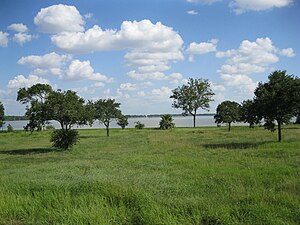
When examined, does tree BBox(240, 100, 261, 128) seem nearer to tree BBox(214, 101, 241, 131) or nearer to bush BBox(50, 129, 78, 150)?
bush BBox(50, 129, 78, 150)

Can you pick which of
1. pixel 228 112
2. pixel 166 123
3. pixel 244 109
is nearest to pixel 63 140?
pixel 244 109

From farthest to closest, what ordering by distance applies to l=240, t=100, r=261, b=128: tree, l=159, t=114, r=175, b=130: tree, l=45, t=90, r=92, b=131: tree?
l=159, t=114, r=175, b=130: tree < l=45, t=90, r=92, b=131: tree < l=240, t=100, r=261, b=128: tree

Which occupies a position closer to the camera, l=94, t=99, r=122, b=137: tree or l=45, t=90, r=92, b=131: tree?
l=45, t=90, r=92, b=131: tree

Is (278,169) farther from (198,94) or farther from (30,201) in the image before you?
(198,94)

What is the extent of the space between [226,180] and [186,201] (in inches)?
157

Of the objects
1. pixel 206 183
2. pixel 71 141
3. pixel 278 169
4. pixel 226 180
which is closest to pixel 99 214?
pixel 206 183

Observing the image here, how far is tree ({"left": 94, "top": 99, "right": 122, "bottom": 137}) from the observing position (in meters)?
60.9

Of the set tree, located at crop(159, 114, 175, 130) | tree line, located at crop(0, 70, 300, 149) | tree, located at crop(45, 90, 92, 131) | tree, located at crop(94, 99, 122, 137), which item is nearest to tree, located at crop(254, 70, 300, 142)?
tree line, located at crop(0, 70, 300, 149)

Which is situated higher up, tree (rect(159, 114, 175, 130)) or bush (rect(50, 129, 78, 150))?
tree (rect(159, 114, 175, 130))

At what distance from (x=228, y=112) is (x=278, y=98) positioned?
39764mm

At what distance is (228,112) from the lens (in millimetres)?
71250

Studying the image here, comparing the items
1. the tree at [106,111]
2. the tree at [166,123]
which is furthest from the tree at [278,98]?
the tree at [166,123]

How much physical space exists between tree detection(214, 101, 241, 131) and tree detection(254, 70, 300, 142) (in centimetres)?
3669

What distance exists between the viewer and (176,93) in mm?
93812
